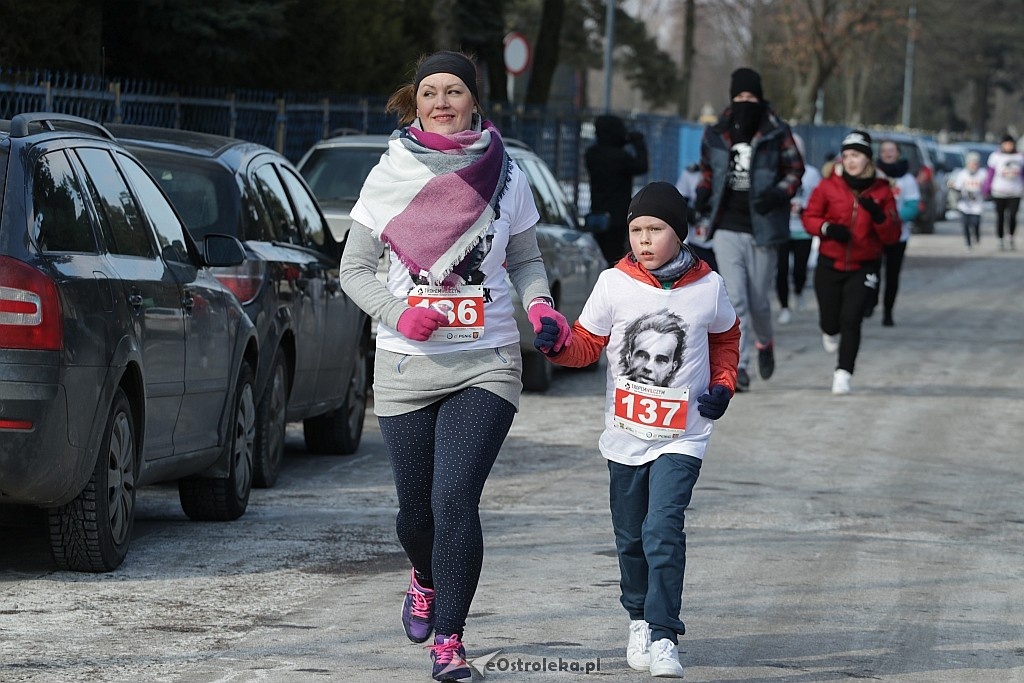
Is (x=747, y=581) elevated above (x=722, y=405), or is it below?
below

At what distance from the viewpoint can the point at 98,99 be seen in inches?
547

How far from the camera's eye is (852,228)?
13719 millimetres

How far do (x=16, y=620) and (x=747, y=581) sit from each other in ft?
8.92

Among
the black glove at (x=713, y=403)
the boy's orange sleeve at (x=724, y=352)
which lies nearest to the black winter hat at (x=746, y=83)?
the boy's orange sleeve at (x=724, y=352)

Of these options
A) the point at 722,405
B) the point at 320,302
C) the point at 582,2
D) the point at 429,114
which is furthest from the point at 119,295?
the point at 582,2

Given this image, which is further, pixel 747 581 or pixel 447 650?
pixel 747 581

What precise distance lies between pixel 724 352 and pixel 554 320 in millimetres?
690

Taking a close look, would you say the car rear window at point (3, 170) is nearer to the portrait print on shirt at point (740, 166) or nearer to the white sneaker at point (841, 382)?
the portrait print on shirt at point (740, 166)

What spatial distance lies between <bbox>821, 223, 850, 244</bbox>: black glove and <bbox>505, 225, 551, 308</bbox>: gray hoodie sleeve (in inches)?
318

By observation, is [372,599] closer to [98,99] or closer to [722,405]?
[722,405]

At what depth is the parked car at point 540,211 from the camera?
42.7 ft

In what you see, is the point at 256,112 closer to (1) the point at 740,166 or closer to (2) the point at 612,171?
(2) the point at 612,171

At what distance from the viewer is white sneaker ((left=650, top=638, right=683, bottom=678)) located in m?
5.57

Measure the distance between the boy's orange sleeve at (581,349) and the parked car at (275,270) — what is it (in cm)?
341
